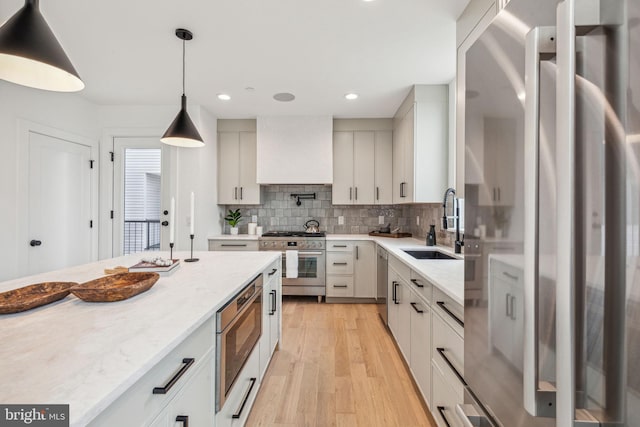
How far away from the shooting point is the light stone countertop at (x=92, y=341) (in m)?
0.56

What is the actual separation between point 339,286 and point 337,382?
1.81 meters

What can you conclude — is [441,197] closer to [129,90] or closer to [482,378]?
[482,378]

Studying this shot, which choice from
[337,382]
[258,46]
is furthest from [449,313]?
[258,46]

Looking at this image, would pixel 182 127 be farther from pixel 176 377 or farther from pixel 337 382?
pixel 337 382

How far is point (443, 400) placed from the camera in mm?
1480

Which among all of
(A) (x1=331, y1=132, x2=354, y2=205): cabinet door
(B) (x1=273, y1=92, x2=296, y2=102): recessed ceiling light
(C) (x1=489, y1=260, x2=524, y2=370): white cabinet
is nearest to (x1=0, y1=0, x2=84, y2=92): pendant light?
(C) (x1=489, y1=260, x2=524, y2=370): white cabinet

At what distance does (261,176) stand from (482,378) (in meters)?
3.66

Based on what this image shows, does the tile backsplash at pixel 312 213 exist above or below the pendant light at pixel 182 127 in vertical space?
below

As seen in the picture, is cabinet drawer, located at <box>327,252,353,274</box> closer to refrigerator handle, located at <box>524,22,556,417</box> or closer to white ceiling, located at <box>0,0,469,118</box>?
white ceiling, located at <box>0,0,469,118</box>

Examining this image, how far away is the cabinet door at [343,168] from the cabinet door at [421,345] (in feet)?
7.62

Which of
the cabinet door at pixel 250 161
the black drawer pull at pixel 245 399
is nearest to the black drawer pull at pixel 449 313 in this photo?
the black drawer pull at pixel 245 399

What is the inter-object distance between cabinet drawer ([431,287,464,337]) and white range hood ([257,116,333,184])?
2707 mm

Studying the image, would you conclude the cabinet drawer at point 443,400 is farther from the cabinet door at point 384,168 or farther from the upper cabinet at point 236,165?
the upper cabinet at point 236,165

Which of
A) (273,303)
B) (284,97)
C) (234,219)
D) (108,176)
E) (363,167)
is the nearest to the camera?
(273,303)
